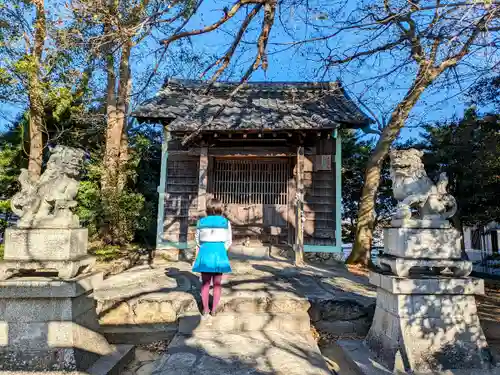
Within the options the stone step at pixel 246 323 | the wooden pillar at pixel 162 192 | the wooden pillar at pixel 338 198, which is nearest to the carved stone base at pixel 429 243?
the stone step at pixel 246 323

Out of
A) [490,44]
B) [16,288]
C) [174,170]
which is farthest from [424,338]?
[174,170]

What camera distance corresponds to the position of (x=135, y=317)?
15.7 feet

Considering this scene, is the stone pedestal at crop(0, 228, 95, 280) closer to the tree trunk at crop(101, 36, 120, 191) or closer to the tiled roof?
the tiled roof

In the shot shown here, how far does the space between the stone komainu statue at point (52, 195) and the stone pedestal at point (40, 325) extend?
2.04 ft

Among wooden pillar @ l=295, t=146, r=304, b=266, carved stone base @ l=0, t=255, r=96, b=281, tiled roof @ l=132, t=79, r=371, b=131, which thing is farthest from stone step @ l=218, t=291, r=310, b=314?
tiled roof @ l=132, t=79, r=371, b=131

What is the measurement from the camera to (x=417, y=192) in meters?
3.63

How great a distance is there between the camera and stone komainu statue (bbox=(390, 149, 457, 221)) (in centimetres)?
354

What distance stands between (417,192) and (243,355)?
2748 millimetres

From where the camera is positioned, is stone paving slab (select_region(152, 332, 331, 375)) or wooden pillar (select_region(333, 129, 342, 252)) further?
wooden pillar (select_region(333, 129, 342, 252))

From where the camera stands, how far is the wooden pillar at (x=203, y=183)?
8508mm

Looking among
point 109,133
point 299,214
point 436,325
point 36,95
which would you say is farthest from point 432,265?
point 109,133

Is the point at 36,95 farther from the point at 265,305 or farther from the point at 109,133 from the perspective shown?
the point at 265,305

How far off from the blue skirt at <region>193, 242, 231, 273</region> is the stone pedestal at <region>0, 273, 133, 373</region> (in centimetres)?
160

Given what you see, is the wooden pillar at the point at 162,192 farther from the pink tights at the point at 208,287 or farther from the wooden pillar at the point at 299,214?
the pink tights at the point at 208,287
